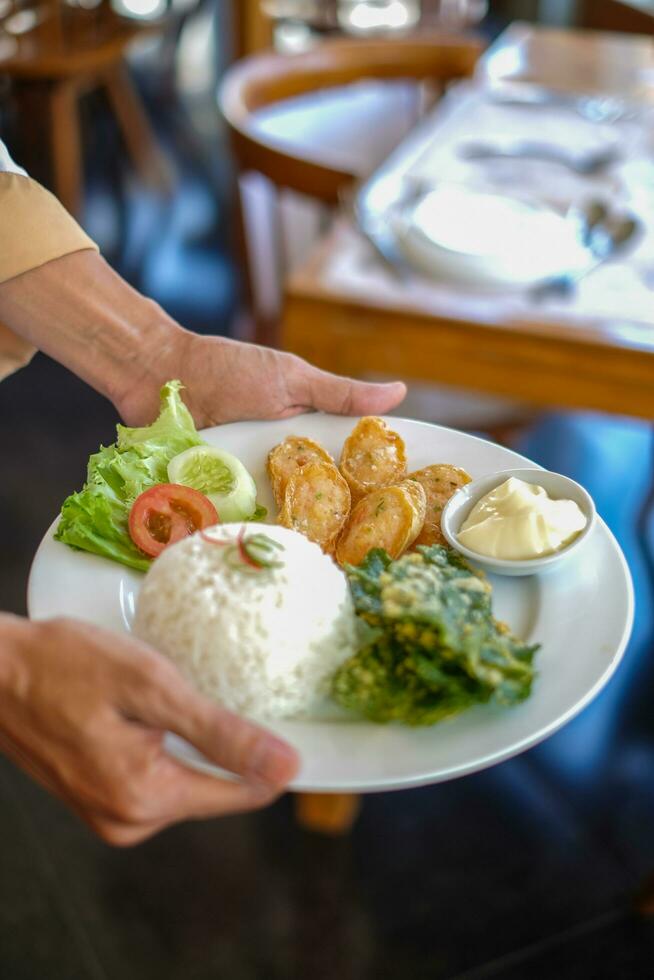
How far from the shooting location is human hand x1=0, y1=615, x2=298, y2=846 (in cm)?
88

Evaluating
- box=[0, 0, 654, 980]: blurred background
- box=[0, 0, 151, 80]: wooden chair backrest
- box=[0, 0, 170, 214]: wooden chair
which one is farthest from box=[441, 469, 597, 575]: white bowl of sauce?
box=[0, 0, 151, 80]: wooden chair backrest

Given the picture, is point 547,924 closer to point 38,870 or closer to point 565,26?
point 38,870

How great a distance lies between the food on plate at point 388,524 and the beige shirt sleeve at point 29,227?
0.53 meters

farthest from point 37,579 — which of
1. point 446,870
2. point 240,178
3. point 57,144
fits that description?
point 57,144

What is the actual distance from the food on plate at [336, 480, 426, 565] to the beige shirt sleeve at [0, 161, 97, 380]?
0.53 metres

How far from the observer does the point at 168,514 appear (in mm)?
1185

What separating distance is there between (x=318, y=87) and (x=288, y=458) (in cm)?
211

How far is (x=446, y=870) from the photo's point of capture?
202cm

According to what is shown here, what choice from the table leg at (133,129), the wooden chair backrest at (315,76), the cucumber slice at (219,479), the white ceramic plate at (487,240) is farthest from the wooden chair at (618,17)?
the cucumber slice at (219,479)

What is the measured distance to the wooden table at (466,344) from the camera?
1721 millimetres

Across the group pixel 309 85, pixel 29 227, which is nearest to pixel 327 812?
pixel 29 227

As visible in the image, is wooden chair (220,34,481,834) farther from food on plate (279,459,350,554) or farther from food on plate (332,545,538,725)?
food on plate (332,545,538,725)

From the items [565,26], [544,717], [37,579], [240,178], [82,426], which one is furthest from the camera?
[565,26]

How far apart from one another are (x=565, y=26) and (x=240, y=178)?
14.3 ft
